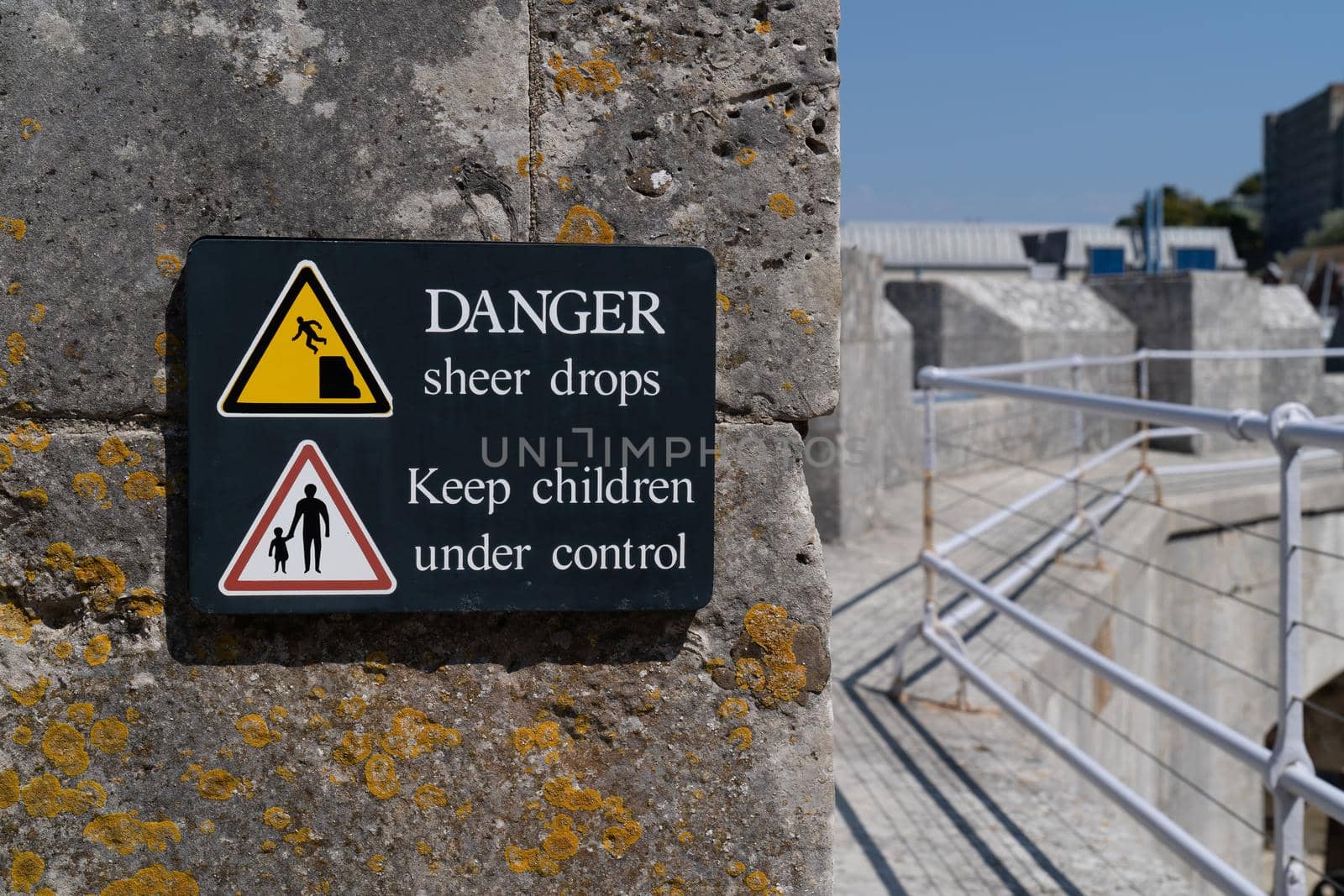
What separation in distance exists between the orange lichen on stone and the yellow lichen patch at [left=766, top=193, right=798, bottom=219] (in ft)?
3.63

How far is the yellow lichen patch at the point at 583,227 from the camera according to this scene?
6.00ft

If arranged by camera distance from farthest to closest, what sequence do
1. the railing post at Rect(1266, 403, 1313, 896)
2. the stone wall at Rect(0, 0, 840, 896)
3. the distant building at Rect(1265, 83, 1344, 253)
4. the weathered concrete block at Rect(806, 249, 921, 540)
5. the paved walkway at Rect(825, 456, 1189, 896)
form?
the distant building at Rect(1265, 83, 1344, 253) → the weathered concrete block at Rect(806, 249, 921, 540) → the paved walkway at Rect(825, 456, 1189, 896) → the railing post at Rect(1266, 403, 1313, 896) → the stone wall at Rect(0, 0, 840, 896)

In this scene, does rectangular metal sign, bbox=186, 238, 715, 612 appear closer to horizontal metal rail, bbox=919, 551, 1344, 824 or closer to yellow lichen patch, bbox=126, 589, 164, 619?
yellow lichen patch, bbox=126, 589, 164, 619

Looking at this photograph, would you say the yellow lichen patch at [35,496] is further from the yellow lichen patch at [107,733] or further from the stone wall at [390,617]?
the yellow lichen patch at [107,733]

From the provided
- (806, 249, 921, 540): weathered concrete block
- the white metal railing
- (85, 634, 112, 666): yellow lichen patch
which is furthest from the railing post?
(806, 249, 921, 540): weathered concrete block

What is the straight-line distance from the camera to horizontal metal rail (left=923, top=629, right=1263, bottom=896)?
2.78m

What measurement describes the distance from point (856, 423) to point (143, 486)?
6.44m

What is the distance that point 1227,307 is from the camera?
37.2 ft

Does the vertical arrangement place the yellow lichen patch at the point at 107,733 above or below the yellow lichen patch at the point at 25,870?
above

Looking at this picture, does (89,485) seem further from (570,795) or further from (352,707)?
(570,795)

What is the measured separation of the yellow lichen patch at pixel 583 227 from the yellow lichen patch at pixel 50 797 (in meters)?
1.09

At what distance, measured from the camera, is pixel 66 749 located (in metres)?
1.82

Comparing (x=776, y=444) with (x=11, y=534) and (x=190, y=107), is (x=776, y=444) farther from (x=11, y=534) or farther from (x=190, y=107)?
(x=11, y=534)

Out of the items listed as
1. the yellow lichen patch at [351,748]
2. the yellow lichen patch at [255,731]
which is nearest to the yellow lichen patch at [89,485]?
the yellow lichen patch at [255,731]
